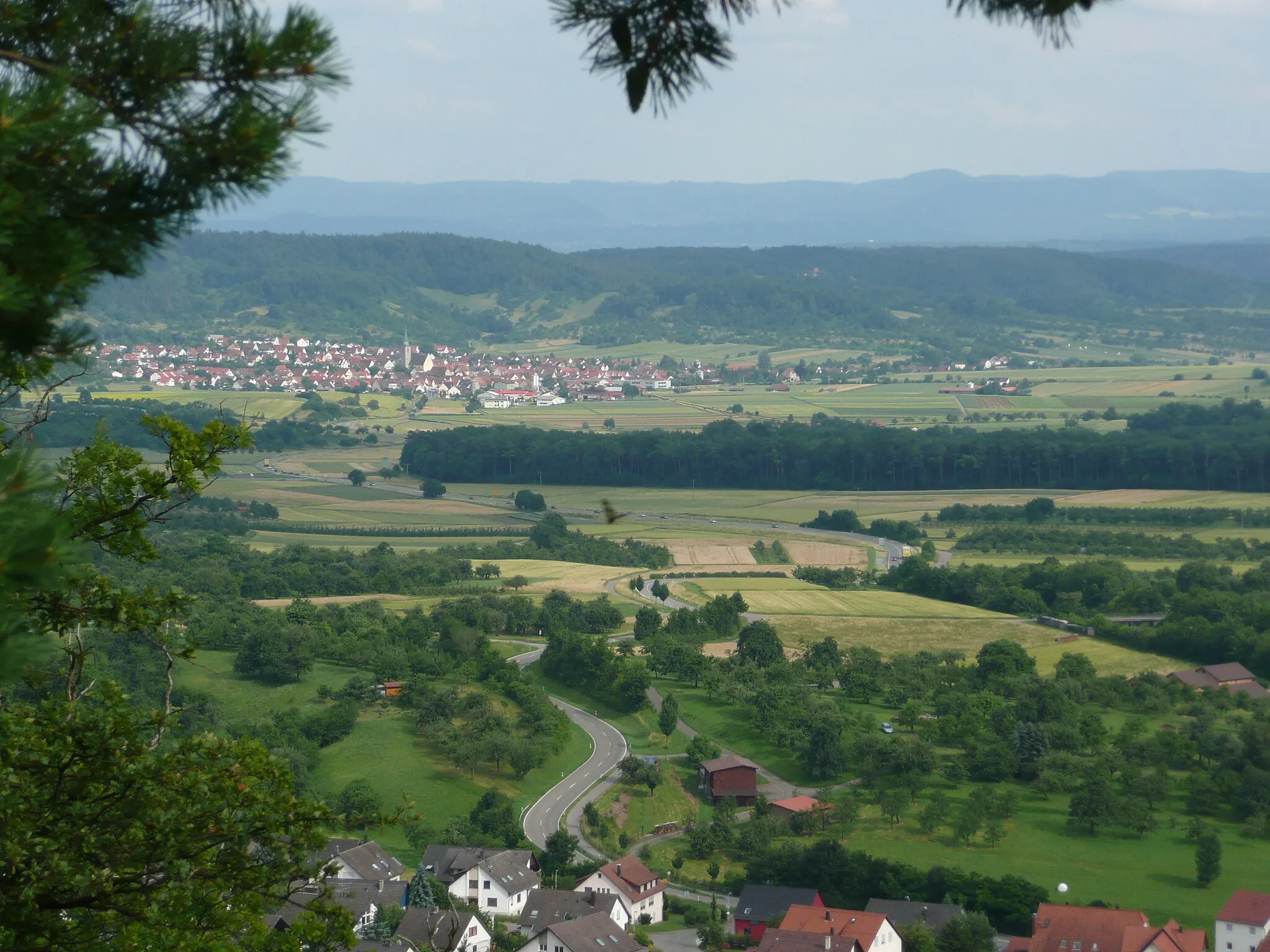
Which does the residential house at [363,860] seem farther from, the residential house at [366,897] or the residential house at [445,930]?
the residential house at [445,930]

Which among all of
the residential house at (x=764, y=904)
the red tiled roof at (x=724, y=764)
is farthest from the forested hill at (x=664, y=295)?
the residential house at (x=764, y=904)

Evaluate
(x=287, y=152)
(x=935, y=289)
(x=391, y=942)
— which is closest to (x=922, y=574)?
(x=391, y=942)

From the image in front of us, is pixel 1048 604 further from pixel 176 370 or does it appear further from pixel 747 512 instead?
pixel 176 370

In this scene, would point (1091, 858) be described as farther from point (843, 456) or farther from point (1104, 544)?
point (843, 456)

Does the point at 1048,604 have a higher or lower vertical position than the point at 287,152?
lower

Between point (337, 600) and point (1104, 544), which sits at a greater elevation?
point (337, 600)

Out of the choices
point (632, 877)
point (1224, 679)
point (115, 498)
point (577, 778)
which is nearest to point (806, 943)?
point (632, 877)

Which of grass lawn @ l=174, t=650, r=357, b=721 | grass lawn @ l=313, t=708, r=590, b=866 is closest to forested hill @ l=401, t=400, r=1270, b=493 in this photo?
grass lawn @ l=174, t=650, r=357, b=721
